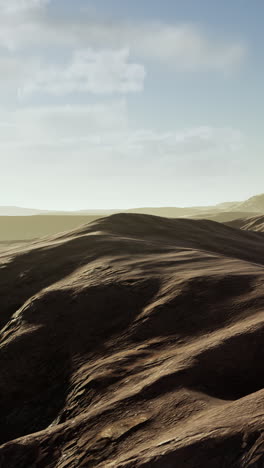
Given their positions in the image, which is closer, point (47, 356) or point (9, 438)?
point (9, 438)

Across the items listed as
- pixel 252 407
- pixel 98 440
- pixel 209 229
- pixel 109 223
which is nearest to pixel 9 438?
pixel 98 440

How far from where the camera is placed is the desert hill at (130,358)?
12.2 ft

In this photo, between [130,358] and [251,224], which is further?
[251,224]

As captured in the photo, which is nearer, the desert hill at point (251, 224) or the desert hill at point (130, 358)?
the desert hill at point (130, 358)

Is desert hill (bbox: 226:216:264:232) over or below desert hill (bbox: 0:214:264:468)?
over

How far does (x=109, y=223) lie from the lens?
10641 millimetres

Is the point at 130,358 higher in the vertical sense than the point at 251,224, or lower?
lower

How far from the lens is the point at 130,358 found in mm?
5188

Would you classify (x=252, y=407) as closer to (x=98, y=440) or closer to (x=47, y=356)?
(x=98, y=440)

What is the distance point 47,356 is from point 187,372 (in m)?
2.18

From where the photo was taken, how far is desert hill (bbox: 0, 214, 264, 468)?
3.71m

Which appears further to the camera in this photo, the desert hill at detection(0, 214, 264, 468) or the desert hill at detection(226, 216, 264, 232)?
the desert hill at detection(226, 216, 264, 232)

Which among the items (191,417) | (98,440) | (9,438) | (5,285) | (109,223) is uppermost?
(109,223)

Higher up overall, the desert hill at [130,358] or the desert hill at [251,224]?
the desert hill at [251,224]
